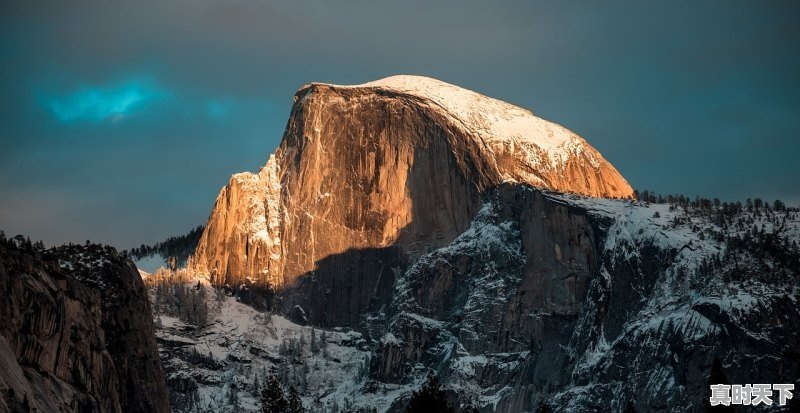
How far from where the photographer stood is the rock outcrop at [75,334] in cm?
14800

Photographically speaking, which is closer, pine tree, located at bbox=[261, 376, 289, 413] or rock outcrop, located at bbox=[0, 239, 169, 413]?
rock outcrop, located at bbox=[0, 239, 169, 413]

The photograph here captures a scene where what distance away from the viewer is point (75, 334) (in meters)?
166

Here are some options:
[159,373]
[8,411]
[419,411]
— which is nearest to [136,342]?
[159,373]

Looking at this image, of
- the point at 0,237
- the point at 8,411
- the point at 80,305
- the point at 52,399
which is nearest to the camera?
the point at 8,411

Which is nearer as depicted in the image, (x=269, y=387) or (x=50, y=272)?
(x=50, y=272)

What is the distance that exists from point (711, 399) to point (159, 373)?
67163 mm

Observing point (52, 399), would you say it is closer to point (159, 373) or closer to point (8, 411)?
point (8, 411)

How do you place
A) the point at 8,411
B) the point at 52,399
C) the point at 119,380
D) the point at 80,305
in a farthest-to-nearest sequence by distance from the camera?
the point at 119,380, the point at 80,305, the point at 52,399, the point at 8,411

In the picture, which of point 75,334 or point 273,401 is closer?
point 75,334

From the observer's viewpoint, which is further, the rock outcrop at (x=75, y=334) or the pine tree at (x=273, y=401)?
the pine tree at (x=273, y=401)

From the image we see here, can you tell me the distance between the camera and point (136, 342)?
192 metres

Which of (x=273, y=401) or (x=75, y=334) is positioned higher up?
(x=75, y=334)

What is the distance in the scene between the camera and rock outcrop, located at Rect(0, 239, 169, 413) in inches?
5827

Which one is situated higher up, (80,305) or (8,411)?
(80,305)
